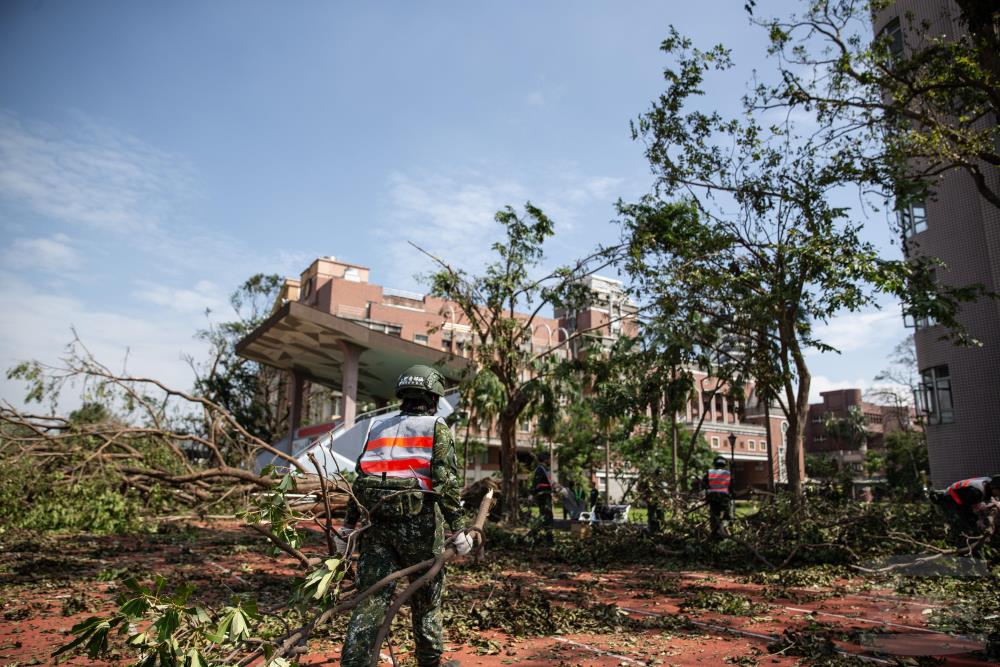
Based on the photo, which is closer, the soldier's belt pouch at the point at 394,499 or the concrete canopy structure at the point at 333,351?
the soldier's belt pouch at the point at 394,499

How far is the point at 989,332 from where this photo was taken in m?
20.9

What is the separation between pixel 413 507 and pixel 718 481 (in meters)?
9.36

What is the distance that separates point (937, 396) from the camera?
22.5 m

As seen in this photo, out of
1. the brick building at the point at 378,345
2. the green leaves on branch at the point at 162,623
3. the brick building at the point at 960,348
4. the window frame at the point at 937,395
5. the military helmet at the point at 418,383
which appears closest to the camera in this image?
the green leaves on branch at the point at 162,623

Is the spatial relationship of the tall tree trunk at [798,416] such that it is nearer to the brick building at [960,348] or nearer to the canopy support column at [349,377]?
the brick building at [960,348]

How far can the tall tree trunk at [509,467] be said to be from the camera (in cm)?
→ 1609

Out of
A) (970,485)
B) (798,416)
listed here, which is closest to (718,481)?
(798,416)

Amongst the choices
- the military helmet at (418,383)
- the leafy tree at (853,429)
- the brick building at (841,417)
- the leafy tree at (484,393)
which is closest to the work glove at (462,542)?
the military helmet at (418,383)

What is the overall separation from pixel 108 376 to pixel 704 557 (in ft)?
37.8

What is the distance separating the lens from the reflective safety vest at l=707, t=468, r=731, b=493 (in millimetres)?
12117

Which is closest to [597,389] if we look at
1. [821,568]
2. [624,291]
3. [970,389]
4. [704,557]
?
[624,291]

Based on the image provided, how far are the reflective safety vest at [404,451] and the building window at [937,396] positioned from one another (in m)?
23.2

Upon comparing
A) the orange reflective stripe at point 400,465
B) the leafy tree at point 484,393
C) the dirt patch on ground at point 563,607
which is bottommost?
the dirt patch on ground at point 563,607

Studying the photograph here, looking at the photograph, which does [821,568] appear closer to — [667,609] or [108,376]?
[667,609]
